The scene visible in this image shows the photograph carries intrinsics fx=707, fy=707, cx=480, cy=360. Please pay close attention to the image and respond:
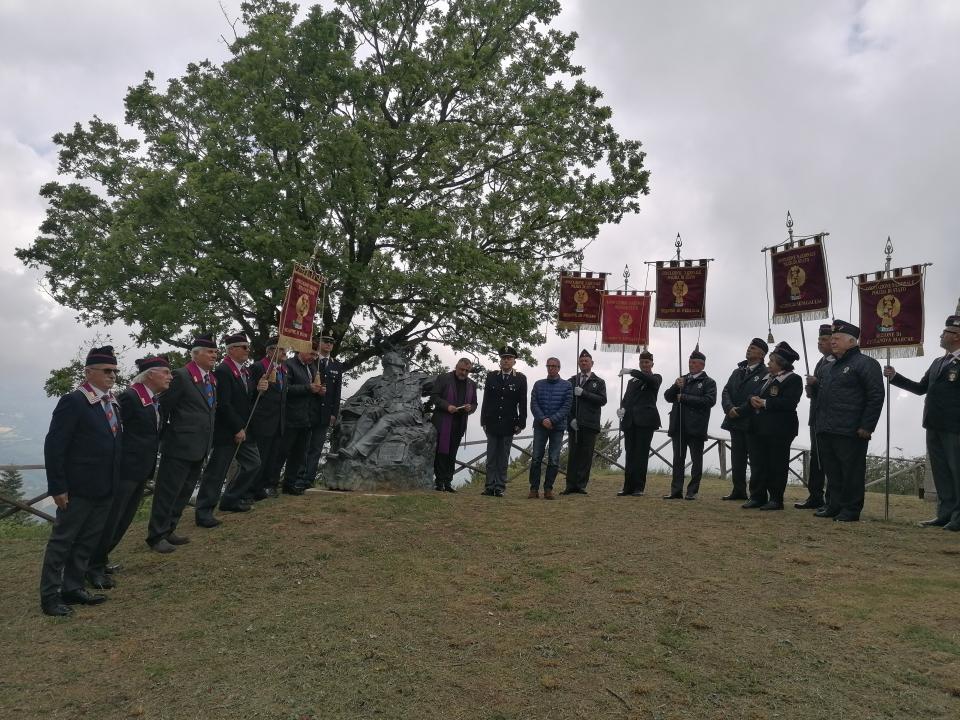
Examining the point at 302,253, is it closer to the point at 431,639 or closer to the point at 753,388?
the point at 753,388

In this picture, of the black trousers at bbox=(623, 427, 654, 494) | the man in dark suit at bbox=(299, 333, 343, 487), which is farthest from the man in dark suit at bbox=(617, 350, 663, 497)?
the man in dark suit at bbox=(299, 333, 343, 487)

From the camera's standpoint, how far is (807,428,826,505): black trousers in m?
8.62

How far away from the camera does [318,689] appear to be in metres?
3.87

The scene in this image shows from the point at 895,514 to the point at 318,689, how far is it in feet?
28.9

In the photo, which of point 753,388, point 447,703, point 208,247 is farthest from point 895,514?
point 208,247

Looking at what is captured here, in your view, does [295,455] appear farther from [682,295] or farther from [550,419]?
[682,295]

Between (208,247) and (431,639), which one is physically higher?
(208,247)

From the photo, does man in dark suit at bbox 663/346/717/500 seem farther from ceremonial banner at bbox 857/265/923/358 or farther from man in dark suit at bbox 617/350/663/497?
ceremonial banner at bbox 857/265/923/358

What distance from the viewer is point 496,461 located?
9.66m

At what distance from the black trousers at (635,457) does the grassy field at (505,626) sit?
253 centimetres

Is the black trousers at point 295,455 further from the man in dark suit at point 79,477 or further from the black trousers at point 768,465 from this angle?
the black trousers at point 768,465

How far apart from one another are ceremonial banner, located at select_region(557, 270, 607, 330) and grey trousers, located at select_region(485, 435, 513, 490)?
3.10 meters

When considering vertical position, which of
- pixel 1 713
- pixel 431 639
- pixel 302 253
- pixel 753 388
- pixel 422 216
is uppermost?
pixel 422 216

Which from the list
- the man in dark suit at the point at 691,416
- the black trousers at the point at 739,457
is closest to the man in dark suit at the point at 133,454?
the man in dark suit at the point at 691,416
